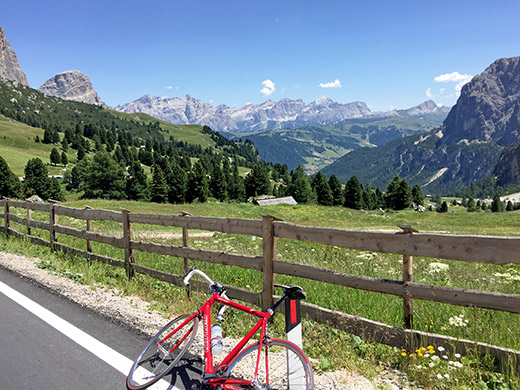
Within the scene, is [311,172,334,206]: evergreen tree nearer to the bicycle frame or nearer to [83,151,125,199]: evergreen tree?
[83,151,125,199]: evergreen tree

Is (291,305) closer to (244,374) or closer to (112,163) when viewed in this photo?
(244,374)

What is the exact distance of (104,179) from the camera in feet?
322

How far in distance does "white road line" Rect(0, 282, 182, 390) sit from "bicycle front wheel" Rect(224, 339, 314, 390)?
3.32 feet

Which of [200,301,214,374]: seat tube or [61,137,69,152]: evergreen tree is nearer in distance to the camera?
[200,301,214,374]: seat tube

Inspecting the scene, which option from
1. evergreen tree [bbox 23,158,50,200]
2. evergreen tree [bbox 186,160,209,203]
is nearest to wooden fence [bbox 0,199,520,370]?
evergreen tree [bbox 186,160,209,203]

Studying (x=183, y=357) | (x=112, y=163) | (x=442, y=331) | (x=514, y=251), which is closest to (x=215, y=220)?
(x=183, y=357)

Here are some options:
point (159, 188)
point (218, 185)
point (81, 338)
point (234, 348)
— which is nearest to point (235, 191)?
point (218, 185)

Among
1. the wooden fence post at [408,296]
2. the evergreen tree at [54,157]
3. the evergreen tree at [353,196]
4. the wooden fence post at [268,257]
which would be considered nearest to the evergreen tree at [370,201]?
the evergreen tree at [353,196]

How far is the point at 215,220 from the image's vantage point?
747 cm

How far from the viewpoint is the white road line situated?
199 inches

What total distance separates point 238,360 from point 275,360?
56 cm

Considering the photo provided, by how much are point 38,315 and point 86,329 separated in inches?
50.1

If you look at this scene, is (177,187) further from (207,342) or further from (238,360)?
(238,360)

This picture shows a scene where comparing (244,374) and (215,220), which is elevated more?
(215,220)
